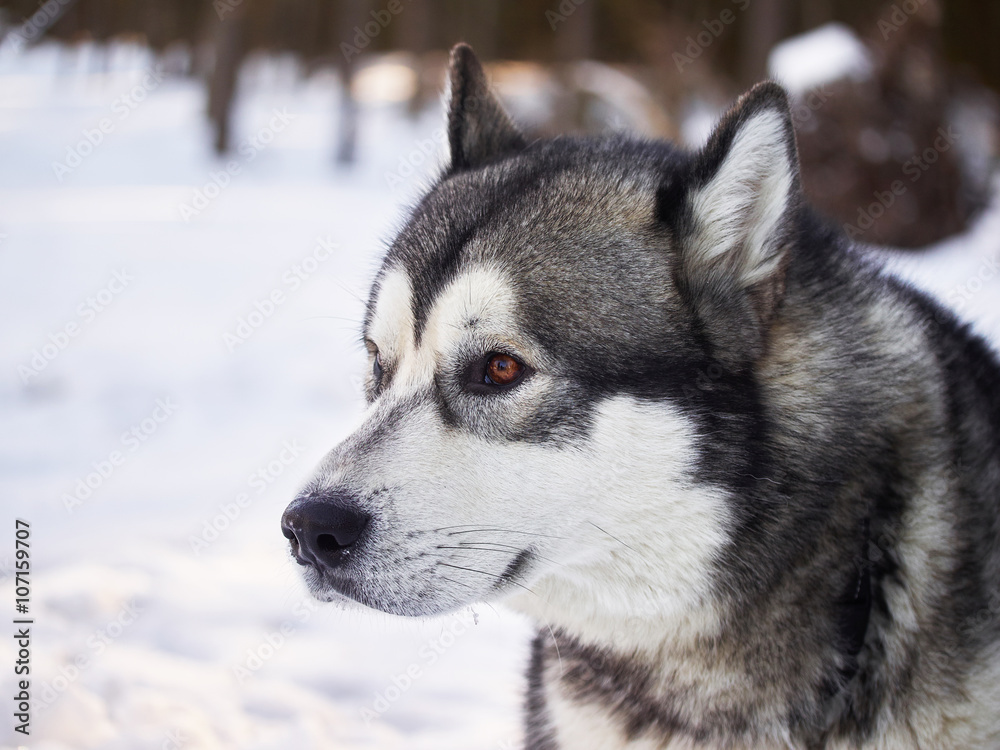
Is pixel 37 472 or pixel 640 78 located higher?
pixel 640 78

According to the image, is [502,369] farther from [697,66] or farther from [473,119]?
[697,66]

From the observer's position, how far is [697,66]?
41.1 ft

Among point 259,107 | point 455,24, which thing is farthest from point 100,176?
point 455,24

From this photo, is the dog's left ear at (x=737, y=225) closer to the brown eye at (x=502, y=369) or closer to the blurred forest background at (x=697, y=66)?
the brown eye at (x=502, y=369)

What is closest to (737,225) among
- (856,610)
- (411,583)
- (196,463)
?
(856,610)

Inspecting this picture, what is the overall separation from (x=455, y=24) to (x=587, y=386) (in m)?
20.9

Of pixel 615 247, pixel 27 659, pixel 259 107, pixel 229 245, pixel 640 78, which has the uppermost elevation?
pixel 615 247

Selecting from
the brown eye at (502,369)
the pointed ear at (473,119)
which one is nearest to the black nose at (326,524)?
the brown eye at (502,369)

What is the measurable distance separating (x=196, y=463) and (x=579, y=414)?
3.75 m

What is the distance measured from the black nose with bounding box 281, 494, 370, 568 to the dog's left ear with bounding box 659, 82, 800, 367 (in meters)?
0.90

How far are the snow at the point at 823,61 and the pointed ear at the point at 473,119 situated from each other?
6.48 m

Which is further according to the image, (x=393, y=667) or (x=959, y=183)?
(x=959, y=183)

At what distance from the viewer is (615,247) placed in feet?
6.81

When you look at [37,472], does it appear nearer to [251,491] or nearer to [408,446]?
[251,491]
